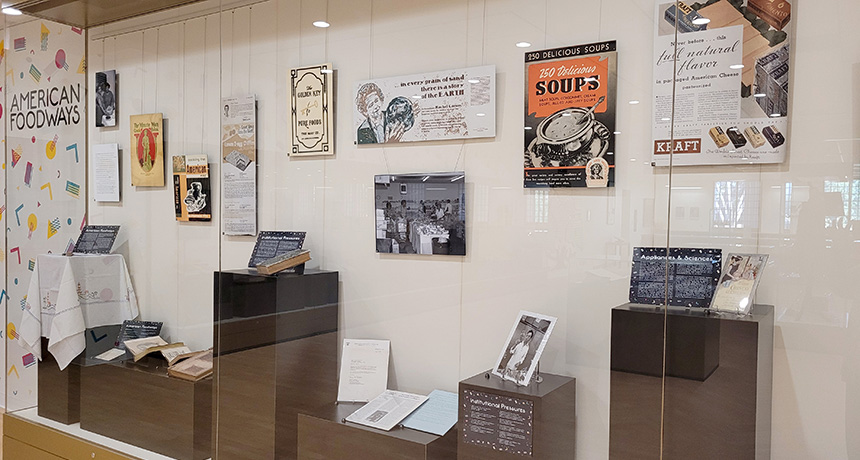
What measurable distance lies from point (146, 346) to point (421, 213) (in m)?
1.69

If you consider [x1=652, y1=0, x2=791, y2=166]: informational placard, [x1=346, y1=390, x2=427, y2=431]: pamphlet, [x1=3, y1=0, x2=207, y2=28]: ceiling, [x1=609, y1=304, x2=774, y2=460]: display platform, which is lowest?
[x1=346, y1=390, x2=427, y2=431]: pamphlet

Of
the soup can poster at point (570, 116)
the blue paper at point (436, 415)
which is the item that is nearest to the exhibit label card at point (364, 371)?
the blue paper at point (436, 415)

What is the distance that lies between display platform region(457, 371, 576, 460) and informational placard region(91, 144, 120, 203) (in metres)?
2.30

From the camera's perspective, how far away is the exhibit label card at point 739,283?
6.32 feet

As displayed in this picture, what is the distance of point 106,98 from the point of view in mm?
3494

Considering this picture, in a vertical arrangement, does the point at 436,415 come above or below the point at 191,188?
below

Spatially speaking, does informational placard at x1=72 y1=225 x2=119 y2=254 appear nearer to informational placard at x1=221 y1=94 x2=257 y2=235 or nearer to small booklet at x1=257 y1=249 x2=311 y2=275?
informational placard at x1=221 y1=94 x2=257 y2=235

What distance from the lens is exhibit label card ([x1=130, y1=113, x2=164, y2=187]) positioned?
3232 mm

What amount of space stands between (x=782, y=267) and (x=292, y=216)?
1969mm

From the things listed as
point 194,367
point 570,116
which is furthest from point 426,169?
point 194,367

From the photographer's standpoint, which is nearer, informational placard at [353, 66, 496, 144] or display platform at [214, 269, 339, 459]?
informational placard at [353, 66, 496, 144]

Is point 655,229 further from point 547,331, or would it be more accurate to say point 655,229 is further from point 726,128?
point 547,331

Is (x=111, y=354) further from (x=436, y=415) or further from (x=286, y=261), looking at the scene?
(x=436, y=415)

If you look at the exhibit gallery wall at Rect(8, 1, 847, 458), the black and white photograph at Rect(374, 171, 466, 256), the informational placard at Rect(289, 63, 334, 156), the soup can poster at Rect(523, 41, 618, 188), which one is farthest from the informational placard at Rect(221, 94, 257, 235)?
the soup can poster at Rect(523, 41, 618, 188)
